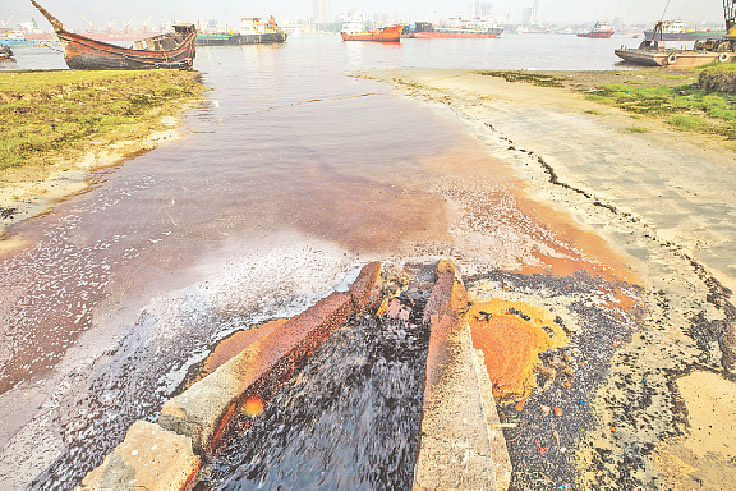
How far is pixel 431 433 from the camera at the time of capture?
2812mm

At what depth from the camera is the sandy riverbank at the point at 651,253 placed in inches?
115

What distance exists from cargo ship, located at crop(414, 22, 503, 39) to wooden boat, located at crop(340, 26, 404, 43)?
19.3 meters

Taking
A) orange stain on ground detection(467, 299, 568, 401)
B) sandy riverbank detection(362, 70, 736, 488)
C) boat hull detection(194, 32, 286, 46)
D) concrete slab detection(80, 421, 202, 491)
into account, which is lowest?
orange stain on ground detection(467, 299, 568, 401)

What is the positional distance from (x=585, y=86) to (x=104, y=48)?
35801mm

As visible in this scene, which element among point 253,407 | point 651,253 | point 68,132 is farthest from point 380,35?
point 253,407

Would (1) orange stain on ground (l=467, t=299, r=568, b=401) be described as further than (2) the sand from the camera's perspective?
No

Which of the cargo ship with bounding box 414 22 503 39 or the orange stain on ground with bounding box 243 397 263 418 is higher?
the cargo ship with bounding box 414 22 503 39

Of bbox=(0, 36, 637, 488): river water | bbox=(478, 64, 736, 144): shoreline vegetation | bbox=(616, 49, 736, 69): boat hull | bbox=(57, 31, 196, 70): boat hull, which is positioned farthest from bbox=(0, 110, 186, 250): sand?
bbox=(616, 49, 736, 69): boat hull

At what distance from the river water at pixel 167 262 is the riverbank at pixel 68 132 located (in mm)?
706

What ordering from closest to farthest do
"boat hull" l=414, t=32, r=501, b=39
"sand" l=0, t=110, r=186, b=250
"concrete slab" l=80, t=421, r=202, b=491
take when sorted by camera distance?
"concrete slab" l=80, t=421, r=202, b=491, "sand" l=0, t=110, r=186, b=250, "boat hull" l=414, t=32, r=501, b=39

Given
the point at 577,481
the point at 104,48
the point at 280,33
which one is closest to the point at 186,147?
the point at 577,481

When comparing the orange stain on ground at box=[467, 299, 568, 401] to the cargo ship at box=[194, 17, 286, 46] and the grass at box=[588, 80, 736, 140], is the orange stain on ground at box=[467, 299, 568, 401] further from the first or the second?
the cargo ship at box=[194, 17, 286, 46]

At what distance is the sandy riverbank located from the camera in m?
2.93

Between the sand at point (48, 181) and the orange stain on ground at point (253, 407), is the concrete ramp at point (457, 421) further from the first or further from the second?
the sand at point (48, 181)
